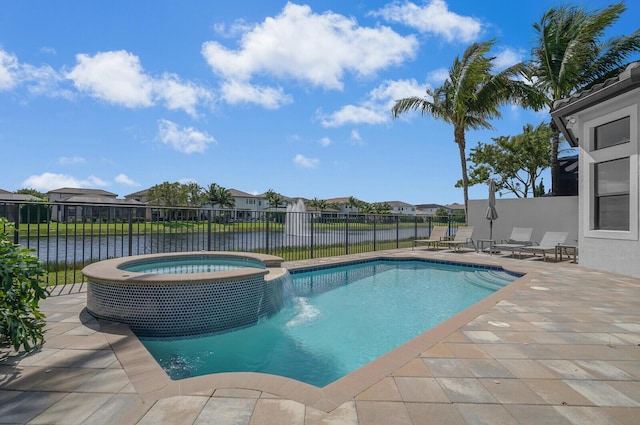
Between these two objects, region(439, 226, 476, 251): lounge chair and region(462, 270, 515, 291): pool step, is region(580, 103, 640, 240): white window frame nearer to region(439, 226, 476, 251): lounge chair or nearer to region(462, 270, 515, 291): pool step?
region(462, 270, 515, 291): pool step

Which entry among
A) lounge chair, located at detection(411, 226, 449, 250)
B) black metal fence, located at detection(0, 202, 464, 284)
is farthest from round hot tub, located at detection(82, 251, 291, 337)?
lounge chair, located at detection(411, 226, 449, 250)

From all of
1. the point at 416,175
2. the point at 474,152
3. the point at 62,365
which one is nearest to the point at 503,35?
the point at 474,152

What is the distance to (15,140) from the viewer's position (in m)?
24.6

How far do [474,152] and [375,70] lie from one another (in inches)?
623

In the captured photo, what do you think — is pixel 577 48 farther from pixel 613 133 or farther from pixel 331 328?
pixel 331 328

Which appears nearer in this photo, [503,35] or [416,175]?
[503,35]

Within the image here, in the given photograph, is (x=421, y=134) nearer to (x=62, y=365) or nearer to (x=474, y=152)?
(x=474, y=152)

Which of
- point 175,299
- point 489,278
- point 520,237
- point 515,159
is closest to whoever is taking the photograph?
point 175,299

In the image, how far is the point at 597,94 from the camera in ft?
22.4

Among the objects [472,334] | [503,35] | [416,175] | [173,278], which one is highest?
[503,35]

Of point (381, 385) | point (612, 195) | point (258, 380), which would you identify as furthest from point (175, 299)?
point (612, 195)

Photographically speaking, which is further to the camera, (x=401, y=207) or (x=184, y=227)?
(x=401, y=207)

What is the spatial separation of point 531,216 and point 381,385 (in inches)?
489

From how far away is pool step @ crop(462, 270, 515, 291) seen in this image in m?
7.30
